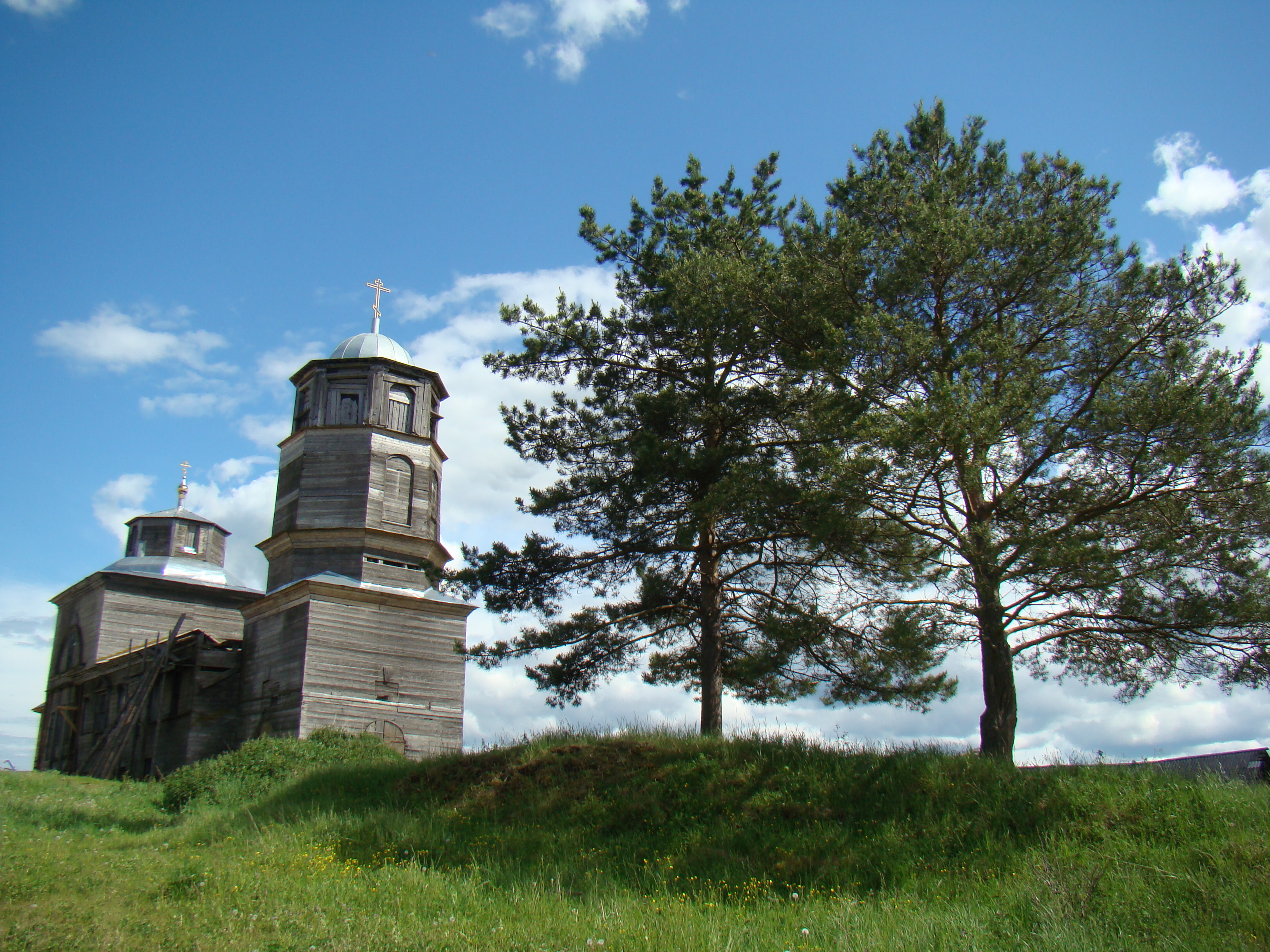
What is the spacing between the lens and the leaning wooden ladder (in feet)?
86.2

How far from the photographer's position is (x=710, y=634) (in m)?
15.4

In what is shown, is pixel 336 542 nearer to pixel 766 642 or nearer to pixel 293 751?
pixel 293 751

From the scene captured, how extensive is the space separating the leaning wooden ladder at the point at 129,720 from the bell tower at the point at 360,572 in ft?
7.58

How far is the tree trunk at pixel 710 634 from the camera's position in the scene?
1502cm

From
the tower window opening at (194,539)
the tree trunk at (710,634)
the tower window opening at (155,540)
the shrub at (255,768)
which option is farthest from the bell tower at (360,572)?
the tower window opening at (155,540)

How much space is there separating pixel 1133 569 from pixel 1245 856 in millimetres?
4544

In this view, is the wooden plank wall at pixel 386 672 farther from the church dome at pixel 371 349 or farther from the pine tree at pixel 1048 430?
the pine tree at pixel 1048 430

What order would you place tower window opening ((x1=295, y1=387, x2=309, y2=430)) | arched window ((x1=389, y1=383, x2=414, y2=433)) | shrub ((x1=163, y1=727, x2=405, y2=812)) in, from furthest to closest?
tower window opening ((x1=295, y1=387, x2=309, y2=430)), arched window ((x1=389, y1=383, x2=414, y2=433)), shrub ((x1=163, y1=727, x2=405, y2=812))

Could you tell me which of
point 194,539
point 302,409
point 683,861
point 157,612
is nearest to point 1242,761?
point 683,861

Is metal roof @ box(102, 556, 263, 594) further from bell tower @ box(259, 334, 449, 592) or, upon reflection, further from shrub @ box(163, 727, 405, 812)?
shrub @ box(163, 727, 405, 812)

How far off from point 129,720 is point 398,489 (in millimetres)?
10294

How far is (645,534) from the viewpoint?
15.9m

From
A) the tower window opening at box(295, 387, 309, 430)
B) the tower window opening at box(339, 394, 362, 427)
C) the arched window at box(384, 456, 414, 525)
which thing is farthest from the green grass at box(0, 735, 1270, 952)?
the tower window opening at box(295, 387, 309, 430)

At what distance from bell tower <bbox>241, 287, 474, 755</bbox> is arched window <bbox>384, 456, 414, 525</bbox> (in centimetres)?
4
